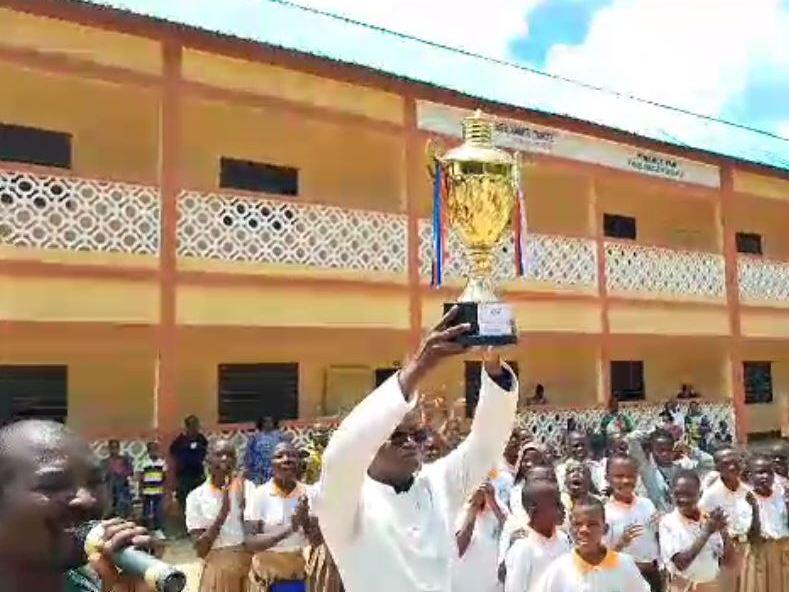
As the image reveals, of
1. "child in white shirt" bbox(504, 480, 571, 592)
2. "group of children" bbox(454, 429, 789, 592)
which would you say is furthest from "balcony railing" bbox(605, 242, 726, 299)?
"child in white shirt" bbox(504, 480, 571, 592)

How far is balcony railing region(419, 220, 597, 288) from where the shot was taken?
44.5 feet

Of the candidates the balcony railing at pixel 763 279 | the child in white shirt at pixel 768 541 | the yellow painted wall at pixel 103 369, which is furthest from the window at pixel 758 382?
the child in white shirt at pixel 768 541

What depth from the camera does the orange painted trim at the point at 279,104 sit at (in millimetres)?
11305

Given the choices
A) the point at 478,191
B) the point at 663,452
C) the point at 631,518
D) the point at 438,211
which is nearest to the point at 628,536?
the point at 631,518

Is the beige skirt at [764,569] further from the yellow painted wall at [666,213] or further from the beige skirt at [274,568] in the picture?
the yellow painted wall at [666,213]

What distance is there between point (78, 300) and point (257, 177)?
3501 mm

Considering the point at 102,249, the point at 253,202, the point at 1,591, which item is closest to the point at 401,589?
the point at 1,591

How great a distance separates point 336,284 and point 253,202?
5.24 feet

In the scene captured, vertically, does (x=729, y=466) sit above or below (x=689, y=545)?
above

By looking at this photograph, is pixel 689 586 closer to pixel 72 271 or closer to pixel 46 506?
pixel 46 506

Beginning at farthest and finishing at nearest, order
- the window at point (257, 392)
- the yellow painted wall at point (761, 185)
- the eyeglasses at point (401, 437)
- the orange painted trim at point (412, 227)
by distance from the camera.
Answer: the yellow painted wall at point (761, 185) < the orange painted trim at point (412, 227) < the window at point (257, 392) < the eyeglasses at point (401, 437)

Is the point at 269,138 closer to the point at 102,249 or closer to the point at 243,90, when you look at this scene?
the point at 243,90

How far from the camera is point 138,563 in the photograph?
4.85ft

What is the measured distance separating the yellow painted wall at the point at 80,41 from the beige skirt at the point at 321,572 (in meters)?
6.47
